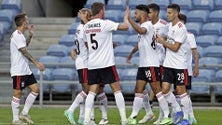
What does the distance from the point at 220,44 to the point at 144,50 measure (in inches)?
351

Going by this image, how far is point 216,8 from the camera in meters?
25.9

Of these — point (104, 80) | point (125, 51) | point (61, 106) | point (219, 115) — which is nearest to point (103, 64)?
point (104, 80)

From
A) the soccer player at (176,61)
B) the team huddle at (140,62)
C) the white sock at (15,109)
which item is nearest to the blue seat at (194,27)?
the team huddle at (140,62)

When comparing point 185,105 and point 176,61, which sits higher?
point 176,61

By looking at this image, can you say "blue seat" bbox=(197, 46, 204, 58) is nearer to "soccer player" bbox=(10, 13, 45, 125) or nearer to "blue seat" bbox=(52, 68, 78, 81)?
"blue seat" bbox=(52, 68, 78, 81)

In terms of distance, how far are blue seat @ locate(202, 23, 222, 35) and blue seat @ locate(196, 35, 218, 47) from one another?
0.73 ft

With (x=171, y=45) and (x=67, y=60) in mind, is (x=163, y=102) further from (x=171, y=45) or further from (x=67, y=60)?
(x=67, y=60)

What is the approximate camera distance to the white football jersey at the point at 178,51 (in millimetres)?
14766

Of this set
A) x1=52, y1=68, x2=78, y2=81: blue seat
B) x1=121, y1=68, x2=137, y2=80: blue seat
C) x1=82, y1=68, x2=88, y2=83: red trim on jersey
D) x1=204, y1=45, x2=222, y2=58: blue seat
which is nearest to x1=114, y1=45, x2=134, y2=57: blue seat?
x1=121, y1=68, x2=137, y2=80: blue seat

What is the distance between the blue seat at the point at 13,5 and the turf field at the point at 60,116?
292 inches

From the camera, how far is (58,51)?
2492 cm

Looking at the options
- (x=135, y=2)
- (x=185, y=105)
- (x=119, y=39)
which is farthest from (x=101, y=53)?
(x=135, y=2)

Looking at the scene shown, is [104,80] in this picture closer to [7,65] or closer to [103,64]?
[103,64]

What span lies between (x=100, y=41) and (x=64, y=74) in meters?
9.21
